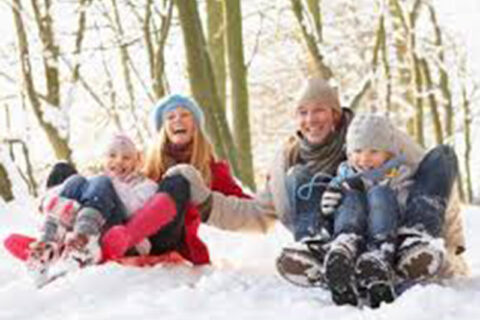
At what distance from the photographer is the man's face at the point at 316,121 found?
12.8 feet

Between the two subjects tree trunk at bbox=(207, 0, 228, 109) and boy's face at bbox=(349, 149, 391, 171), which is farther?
tree trunk at bbox=(207, 0, 228, 109)

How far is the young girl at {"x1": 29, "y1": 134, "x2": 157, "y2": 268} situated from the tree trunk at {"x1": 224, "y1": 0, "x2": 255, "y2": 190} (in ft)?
21.0

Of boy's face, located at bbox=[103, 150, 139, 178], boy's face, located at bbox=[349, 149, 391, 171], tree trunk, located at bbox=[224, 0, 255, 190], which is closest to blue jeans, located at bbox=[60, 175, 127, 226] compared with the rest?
boy's face, located at bbox=[103, 150, 139, 178]

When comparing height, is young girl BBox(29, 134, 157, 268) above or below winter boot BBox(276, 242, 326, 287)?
above

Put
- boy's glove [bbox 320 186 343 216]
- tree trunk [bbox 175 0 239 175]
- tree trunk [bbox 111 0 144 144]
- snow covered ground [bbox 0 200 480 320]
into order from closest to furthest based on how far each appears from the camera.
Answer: snow covered ground [bbox 0 200 480 320] < boy's glove [bbox 320 186 343 216] < tree trunk [bbox 175 0 239 175] < tree trunk [bbox 111 0 144 144]

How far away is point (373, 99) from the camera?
18000 millimetres

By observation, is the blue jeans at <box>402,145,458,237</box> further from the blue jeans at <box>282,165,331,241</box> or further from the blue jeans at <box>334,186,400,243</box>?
the blue jeans at <box>282,165,331,241</box>

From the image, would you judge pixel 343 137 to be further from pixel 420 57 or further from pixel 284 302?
pixel 420 57

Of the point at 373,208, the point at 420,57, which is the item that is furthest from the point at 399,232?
the point at 420,57

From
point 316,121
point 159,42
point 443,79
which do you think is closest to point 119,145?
point 316,121

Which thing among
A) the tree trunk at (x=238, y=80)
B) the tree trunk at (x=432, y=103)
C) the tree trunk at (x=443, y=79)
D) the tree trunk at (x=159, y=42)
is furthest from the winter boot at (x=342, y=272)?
the tree trunk at (x=443, y=79)

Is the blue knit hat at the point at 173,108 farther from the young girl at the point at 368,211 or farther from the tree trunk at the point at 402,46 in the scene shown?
the tree trunk at the point at 402,46

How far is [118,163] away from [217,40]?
874 cm

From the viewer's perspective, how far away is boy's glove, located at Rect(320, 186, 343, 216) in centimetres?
342
